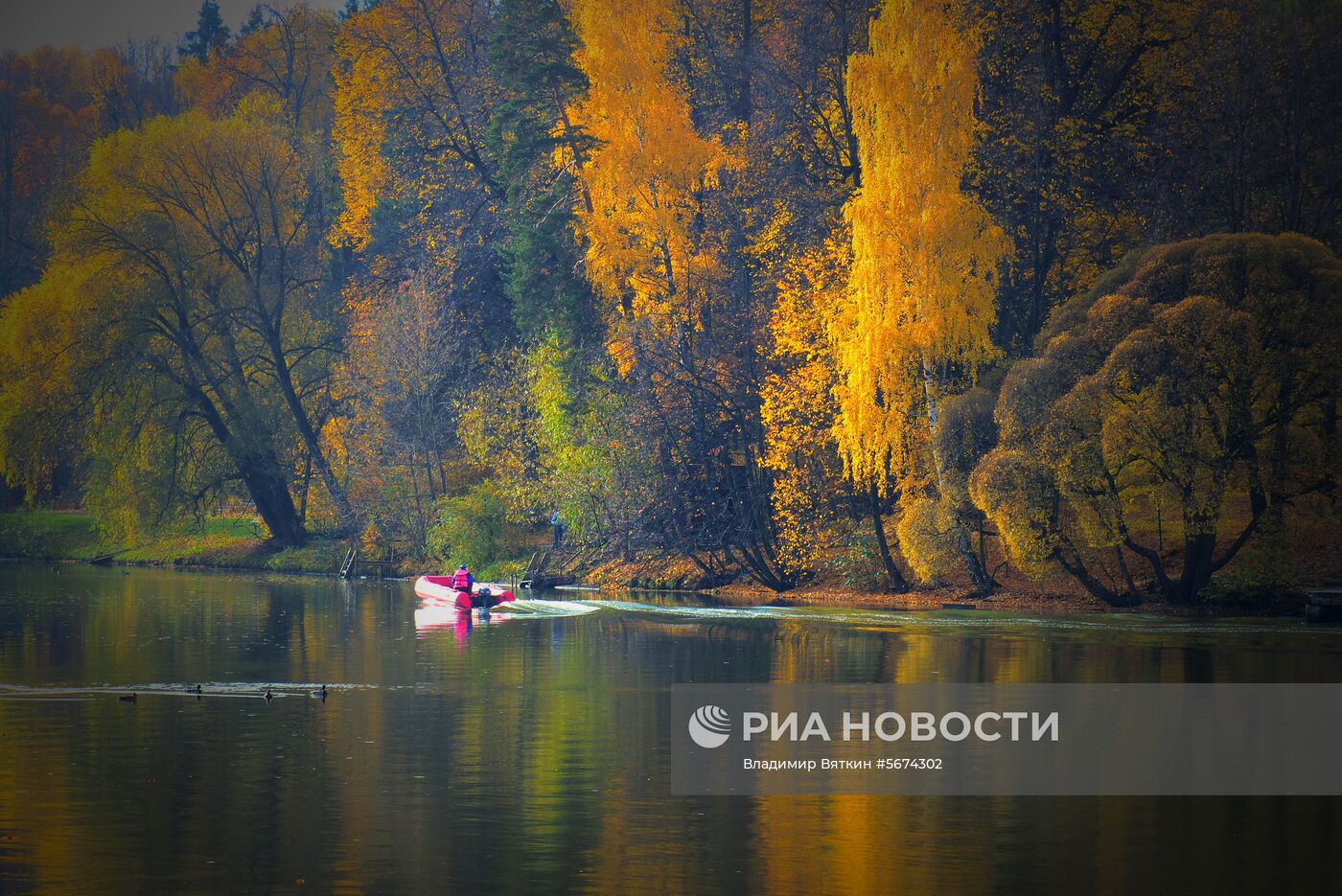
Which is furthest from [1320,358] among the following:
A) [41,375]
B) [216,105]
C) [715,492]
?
[216,105]

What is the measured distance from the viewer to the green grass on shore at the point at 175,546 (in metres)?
68.9

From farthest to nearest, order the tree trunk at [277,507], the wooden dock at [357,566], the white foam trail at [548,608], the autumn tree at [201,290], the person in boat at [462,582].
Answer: the tree trunk at [277,507], the autumn tree at [201,290], the wooden dock at [357,566], the person in boat at [462,582], the white foam trail at [548,608]

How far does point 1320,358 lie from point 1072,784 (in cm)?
2318

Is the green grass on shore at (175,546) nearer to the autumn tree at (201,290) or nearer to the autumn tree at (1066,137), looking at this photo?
the autumn tree at (201,290)

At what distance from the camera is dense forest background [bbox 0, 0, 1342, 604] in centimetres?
4203

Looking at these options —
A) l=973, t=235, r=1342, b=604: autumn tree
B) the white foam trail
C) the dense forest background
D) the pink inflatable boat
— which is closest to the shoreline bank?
the dense forest background

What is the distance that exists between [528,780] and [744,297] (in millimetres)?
35105

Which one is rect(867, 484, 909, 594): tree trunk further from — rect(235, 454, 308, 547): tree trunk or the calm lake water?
rect(235, 454, 308, 547): tree trunk

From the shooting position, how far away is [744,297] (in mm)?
55219

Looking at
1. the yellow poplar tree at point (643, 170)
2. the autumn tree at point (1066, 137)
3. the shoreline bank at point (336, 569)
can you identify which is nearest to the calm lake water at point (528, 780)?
the shoreline bank at point (336, 569)

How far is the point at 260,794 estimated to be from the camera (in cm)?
2075

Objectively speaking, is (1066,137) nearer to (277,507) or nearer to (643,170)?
(643,170)

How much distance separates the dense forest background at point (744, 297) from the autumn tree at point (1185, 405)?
0.10m

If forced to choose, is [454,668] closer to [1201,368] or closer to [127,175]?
[1201,368]
